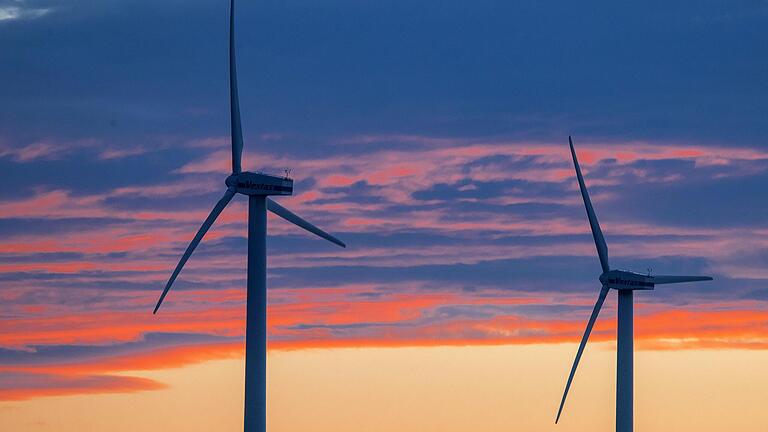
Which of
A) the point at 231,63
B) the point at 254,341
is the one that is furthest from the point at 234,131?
the point at 254,341

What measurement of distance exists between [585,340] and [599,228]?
10.6 metres

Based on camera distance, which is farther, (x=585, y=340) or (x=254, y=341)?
(x=585, y=340)

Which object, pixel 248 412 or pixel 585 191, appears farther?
pixel 585 191

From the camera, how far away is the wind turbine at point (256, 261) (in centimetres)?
17488

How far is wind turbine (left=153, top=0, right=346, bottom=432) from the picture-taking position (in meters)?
175

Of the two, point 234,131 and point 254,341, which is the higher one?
point 234,131

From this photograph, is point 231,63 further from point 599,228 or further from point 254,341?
point 599,228

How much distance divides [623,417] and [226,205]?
45351 mm

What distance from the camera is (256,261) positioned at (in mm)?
176000

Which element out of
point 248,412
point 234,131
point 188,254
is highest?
point 234,131

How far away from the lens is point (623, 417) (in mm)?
199375

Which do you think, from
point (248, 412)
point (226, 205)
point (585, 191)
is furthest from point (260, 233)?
point (585, 191)

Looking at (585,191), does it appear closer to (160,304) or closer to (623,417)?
(623,417)

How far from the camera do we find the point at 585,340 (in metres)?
198
